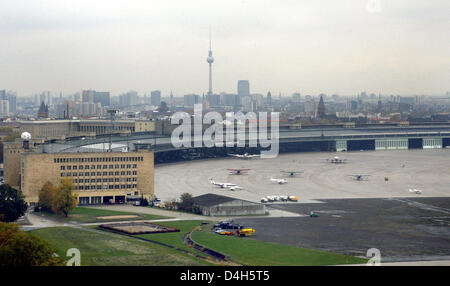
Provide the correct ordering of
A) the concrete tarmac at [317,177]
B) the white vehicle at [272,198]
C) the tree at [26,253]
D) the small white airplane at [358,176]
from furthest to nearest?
1. the small white airplane at [358,176]
2. the concrete tarmac at [317,177]
3. the white vehicle at [272,198]
4. the tree at [26,253]

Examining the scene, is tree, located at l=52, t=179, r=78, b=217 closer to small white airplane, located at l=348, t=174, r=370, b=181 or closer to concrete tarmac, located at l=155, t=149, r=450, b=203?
concrete tarmac, located at l=155, t=149, r=450, b=203

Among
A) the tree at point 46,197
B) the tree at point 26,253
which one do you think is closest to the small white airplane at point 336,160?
the tree at point 46,197

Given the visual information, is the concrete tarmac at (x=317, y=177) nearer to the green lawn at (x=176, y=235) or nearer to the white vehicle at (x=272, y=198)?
the white vehicle at (x=272, y=198)

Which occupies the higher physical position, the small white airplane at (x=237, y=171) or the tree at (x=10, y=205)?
the tree at (x=10, y=205)

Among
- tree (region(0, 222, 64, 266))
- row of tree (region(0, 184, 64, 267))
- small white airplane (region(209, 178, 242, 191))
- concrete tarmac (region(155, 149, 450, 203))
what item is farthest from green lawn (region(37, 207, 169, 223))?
tree (region(0, 222, 64, 266))

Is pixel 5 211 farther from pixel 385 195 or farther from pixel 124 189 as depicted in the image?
pixel 385 195

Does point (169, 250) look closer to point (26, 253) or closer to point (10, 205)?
point (26, 253)

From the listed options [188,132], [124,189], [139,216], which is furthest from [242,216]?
[188,132]
